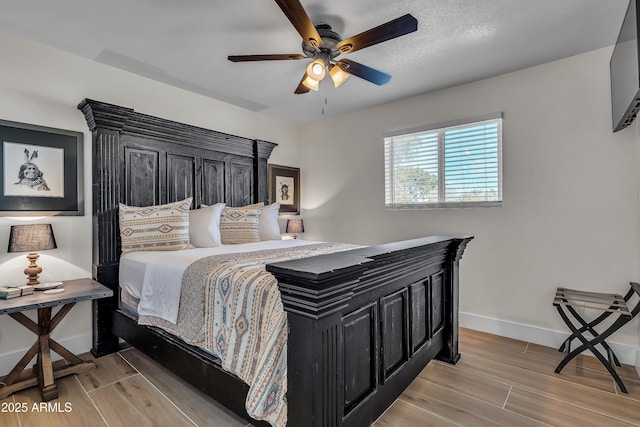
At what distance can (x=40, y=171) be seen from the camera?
2455mm

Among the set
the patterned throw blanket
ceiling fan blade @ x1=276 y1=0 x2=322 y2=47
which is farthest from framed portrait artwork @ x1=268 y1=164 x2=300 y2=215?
ceiling fan blade @ x1=276 y1=0 x2=322 y2=47

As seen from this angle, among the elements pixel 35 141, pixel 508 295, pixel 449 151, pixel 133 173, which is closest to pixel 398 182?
pixel 449 151

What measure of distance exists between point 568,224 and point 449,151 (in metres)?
1.25

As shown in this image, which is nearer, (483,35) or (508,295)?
(483,35)

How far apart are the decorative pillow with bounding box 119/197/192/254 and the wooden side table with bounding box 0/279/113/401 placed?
1.47 feet

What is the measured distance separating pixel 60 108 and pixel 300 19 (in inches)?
86.1

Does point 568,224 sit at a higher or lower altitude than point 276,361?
higher

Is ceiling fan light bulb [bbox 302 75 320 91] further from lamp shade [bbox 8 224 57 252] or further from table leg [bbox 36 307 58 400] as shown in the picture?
table leg [bbox 36 307 58 400]

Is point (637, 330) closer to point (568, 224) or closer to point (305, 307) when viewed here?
point (568, 224)

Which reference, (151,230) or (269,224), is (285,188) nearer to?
(269,224)

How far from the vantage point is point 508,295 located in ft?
9.83

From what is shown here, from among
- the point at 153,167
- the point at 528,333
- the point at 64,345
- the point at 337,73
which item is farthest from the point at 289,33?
the point at 528,333

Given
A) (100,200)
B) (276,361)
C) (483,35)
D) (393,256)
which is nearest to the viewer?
(276,361)

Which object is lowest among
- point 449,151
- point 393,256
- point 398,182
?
point 393,256
